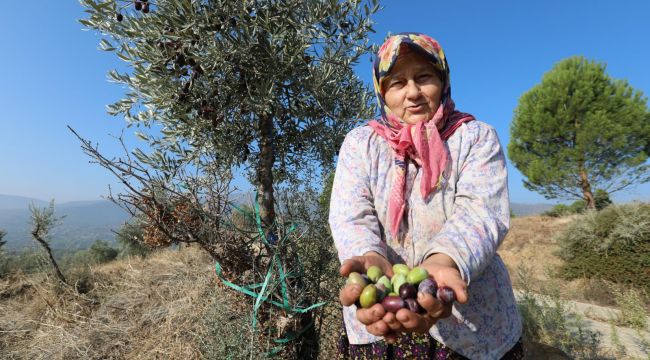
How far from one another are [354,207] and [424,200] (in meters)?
0.36

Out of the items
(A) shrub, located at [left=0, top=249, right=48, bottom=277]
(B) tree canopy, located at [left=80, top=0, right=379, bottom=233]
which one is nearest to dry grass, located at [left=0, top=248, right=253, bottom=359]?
(B) tree canopy, located at [left=80, top=0, right=379, bottom=233]

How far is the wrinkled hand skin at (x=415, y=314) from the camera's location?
1063mm

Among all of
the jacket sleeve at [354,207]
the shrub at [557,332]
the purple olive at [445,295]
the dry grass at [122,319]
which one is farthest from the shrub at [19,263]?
the shrub at [557,332]

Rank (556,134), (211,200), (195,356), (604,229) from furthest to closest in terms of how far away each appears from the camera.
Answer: (556,134)
(604,229)
(195,356)
(211,200)

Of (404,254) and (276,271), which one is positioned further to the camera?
(276,271)

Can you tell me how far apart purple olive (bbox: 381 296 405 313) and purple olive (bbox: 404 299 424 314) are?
0.7 inches

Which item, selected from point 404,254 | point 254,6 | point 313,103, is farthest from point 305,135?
point 404,254

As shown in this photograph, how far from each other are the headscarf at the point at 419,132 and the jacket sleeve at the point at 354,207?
0.40 ft

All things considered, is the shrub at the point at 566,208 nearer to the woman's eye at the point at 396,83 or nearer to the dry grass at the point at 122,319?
the dry grass at the point at 122,319

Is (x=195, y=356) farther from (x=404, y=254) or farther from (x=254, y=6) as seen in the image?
(x=254, y=6)

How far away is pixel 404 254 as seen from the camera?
1691mm

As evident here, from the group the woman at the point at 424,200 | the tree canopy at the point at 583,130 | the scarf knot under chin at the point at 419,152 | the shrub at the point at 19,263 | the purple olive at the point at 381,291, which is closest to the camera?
the purple olive at the point at 381,291

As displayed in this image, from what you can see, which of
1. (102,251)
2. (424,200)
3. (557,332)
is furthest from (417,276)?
(102,251)

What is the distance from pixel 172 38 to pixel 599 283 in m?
14.0
